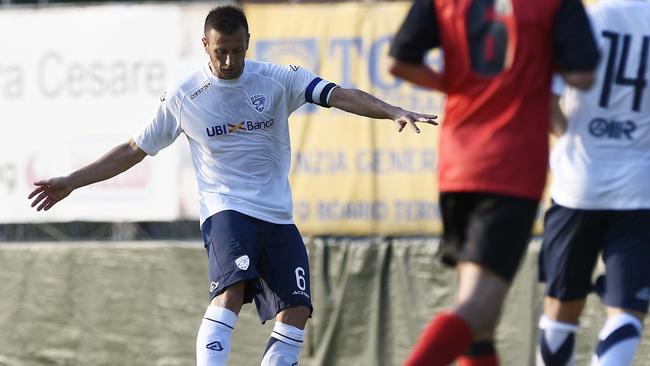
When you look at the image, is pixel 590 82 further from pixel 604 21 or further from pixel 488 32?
pixel 604 21

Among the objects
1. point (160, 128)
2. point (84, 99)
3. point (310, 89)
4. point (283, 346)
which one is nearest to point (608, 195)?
point (310, 89)

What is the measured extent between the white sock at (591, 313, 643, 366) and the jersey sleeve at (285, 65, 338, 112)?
180 centimetres

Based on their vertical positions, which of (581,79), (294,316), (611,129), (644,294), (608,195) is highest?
(581,79)

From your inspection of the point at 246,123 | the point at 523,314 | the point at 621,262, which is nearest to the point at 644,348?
the point at 523,314

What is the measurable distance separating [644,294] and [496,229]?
4.46 feet

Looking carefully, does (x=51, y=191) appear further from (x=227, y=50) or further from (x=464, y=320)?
(x=464, y=320)

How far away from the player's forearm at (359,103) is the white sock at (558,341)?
4.06ft

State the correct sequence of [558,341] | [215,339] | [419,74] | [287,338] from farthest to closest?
[287,338], [215,339], [558,341], [419,74]

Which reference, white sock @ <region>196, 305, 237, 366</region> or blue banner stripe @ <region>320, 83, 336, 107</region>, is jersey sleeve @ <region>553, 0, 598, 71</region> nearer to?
blue banner stripe @ <region>320, 83, 336, 107</region>

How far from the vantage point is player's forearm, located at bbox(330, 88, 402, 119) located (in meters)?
6.43

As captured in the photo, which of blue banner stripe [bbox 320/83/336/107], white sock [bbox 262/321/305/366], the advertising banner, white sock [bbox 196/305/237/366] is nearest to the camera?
white sock [bbox 196/305/237/366]

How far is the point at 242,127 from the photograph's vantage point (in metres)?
6.76

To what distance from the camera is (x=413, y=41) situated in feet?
16.1

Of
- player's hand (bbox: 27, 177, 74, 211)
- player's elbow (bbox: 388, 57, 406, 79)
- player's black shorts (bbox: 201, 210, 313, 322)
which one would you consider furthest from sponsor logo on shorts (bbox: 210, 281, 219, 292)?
player's elbow (bbox: 388, 57, 406, 79)
